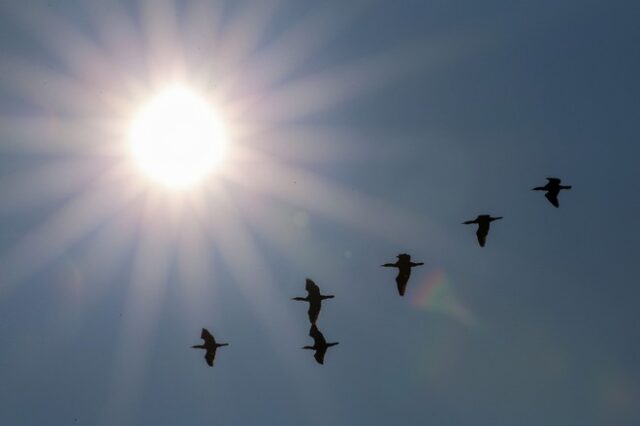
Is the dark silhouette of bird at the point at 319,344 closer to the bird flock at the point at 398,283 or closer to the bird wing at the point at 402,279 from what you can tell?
the bird flock at the point at 398,283

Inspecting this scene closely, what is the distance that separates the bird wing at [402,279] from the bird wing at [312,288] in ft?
21.9

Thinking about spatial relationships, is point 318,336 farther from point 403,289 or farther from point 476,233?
point 476,233

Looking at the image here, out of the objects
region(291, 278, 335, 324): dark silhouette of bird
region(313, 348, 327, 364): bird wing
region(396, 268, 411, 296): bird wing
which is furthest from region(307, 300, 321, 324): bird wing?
region(396, 268, 411, 296): bird wing

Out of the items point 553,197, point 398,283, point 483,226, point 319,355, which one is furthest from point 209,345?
point 553,197

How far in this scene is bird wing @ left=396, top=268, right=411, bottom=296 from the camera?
59000 millimetres

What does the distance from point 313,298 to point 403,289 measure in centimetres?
735

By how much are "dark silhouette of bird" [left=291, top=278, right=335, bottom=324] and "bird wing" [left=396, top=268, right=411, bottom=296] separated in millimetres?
5655

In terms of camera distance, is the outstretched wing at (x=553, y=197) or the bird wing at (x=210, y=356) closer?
the outstretched wing at (x=553, y=197)

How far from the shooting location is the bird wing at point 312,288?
57.6 m

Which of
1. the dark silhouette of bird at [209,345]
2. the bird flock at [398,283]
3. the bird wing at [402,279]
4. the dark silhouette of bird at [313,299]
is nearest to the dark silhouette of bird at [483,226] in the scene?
the bird flock at [398,283]

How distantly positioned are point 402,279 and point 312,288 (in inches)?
296

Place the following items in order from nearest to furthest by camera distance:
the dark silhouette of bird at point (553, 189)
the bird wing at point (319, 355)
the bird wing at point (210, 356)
Answer: 1. the dark silhouette of bird at point (553, 189)
2. the bird wing at point (319, 355)
3. the bird wing at point (210, 356)

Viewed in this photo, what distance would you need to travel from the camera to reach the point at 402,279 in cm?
5934

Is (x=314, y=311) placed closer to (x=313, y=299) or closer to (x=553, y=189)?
(x=313, y=299)
